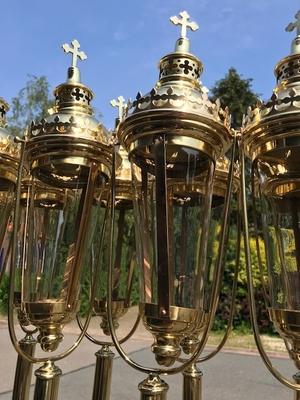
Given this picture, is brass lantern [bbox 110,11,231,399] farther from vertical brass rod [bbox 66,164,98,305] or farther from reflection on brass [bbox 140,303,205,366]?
vertical brass rod [bbox 66,164,98,305]

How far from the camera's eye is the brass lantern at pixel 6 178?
166 centimetres

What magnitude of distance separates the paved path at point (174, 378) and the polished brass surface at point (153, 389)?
3287mm

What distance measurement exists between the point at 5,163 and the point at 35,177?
0.16 meters

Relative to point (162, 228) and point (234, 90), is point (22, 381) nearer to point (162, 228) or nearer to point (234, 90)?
point (162, 228)

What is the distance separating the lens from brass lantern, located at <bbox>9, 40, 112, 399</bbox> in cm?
145

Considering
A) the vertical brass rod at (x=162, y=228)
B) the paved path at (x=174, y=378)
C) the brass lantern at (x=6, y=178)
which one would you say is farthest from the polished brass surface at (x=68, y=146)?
the paved path at (x=174, y=378)

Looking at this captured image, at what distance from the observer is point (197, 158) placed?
1.26m

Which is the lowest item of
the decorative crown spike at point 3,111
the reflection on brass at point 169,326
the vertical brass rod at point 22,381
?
the vertical brass rod at point 22,381

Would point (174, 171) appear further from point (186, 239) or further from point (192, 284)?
point (192, 284)

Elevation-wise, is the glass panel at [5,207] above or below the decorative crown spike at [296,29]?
below

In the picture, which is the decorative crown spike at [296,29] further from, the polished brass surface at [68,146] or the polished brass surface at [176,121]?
the polished brass surface at [68,146]

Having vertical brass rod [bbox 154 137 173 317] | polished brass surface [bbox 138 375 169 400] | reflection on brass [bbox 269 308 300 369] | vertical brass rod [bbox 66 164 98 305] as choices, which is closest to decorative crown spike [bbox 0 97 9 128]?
vertical brass rod [bbox 66 164 98 305]

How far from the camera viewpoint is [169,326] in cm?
115

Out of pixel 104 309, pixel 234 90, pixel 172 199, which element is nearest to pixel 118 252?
pixel 104 309
